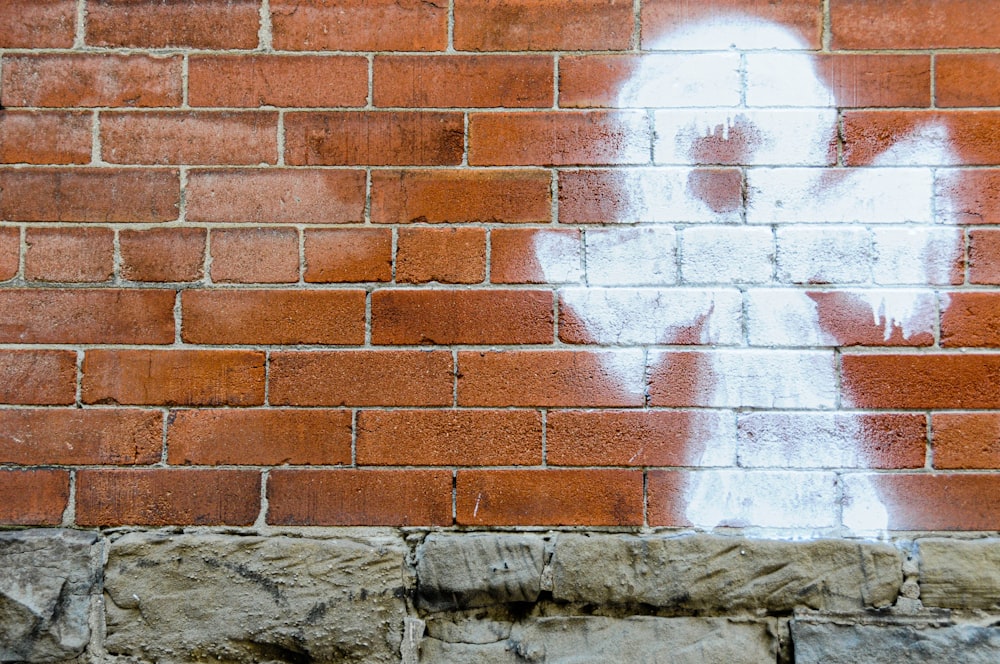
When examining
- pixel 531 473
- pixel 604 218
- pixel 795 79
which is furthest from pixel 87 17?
pixel 795 79

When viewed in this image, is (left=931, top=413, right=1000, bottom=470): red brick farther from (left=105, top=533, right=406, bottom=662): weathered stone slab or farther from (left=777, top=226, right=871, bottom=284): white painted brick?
(left=105, top=533, right=406, bottom=662): weathered stone slab

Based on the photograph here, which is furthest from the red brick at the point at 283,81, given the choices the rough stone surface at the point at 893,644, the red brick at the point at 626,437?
the rough stone surface at the point at 893,644

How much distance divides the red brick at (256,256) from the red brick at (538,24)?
587 mm

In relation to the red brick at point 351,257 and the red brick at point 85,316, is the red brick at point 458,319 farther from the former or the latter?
the red brick at point 85,316

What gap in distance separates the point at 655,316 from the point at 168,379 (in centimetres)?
108

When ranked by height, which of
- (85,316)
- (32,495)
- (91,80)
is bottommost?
(32,495)

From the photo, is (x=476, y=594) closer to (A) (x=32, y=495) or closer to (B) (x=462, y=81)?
(A) (x=32, y=495)

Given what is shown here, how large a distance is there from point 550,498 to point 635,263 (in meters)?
0.55

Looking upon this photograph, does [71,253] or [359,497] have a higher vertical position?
[71,253]

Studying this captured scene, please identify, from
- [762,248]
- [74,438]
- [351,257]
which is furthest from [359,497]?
[762,248]

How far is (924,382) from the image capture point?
1.63 meters

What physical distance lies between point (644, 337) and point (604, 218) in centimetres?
28

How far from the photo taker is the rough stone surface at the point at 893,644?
1.60 metres

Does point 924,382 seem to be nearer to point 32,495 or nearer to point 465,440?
point 465,440
